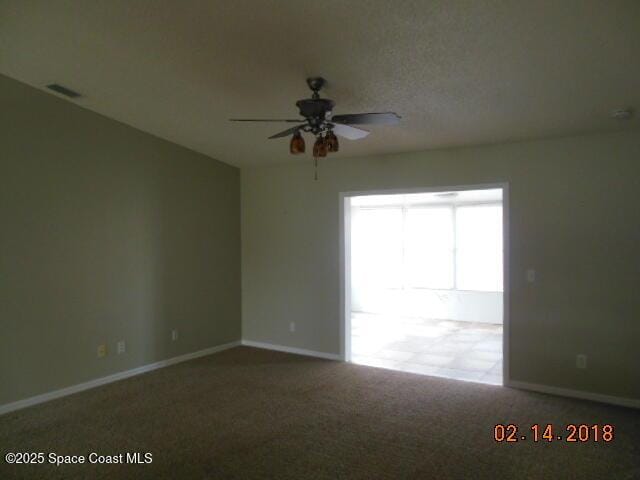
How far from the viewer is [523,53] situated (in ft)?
9.07

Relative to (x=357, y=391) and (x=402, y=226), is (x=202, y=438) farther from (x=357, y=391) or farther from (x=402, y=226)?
(x=402, y=226)

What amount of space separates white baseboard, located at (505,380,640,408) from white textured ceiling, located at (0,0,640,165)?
7.84ft

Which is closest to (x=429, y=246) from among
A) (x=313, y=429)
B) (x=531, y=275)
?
(x=531, y=275)

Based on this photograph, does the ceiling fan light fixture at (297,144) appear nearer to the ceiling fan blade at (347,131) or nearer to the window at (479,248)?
the ceiling fan blade at (347,131)

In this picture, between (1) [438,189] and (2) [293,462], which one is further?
(1) [438,189]

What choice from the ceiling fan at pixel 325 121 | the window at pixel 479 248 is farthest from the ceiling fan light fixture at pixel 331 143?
the window at pixel 479 248

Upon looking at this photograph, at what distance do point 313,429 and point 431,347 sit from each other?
10.1 feet

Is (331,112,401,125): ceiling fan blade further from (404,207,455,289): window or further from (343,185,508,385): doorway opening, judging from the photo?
(404,207,455,289): window

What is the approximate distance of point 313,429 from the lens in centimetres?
340

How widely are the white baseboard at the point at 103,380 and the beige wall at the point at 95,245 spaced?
0.06 metres

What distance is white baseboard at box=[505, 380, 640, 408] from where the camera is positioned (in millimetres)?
3840

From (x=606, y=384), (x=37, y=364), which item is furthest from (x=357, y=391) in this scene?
(x=37, y=364)

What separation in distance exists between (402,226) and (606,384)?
17.7 ft

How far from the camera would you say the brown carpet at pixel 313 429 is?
9.25 feet
